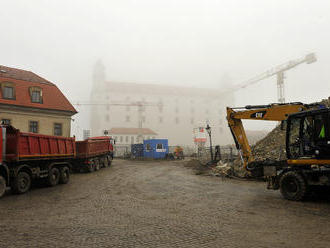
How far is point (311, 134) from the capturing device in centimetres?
940

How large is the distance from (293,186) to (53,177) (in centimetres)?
1170

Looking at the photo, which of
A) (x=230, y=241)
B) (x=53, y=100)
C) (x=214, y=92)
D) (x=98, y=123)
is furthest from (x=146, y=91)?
(x=230, y=241)

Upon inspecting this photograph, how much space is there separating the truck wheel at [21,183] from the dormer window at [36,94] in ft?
59.6

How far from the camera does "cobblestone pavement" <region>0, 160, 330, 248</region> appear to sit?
18.1 ft

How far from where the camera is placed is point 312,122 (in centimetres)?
938

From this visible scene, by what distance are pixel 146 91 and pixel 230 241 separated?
4007 inches

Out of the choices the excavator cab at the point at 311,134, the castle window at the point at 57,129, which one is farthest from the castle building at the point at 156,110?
the excavator cab at the point at 311,134

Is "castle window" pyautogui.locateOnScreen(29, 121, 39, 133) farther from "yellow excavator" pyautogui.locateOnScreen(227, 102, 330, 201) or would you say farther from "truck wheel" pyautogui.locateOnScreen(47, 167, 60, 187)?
"yellow excavator" pyautogui.locateOnScreen(227, 102, 330, 201)

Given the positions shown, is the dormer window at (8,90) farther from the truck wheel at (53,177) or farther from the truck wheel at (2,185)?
the truck wheel at (2,185)

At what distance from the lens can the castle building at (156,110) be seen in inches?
3750

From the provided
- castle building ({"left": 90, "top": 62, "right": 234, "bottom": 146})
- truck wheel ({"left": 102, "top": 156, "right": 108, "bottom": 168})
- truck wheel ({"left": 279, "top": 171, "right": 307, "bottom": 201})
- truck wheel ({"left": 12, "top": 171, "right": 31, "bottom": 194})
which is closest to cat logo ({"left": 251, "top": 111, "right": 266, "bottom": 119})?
truck wheel ({"left": 279, "top": 171, "right": 307, "bottom": 201})

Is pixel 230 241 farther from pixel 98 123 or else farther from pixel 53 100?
pixel 98 123

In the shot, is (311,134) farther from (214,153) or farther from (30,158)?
(214,153)

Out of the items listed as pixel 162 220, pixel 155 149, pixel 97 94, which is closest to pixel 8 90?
pixel 155 149
